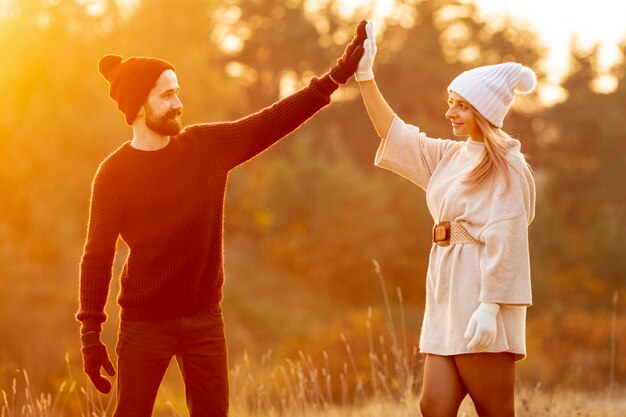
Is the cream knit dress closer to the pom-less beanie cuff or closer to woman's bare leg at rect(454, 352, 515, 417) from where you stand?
woman's bare leg at rect(454, 352, 515, 417)

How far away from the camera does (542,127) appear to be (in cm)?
3856

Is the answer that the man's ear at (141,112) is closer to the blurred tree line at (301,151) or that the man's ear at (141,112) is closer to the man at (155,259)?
the man at (155,259)

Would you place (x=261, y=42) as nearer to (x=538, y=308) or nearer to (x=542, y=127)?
(x=542, y=127)

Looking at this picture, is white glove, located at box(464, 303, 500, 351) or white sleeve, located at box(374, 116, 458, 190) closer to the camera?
white glove, located at box(464, 303, 500, 351)

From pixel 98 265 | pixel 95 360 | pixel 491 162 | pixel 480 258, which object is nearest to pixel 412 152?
pixel 491 162

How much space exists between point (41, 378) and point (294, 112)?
1587 cm

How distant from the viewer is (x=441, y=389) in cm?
368

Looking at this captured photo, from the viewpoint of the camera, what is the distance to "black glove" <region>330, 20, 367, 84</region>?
13.3 ft

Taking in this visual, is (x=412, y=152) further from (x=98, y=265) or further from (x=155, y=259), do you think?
(x=98, y=265)

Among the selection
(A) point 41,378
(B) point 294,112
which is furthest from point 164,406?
(B) point 294,112

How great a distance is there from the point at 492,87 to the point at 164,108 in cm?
124

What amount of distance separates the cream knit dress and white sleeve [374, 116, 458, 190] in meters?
0.10

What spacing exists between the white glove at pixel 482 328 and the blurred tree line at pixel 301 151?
44.2 feet

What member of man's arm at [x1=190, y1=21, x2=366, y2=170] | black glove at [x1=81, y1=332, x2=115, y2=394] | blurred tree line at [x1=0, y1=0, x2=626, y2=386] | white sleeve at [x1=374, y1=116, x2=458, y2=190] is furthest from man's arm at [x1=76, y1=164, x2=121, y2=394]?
blurred tree line at [x1=0, y1=0, x2=626, y2=386]
